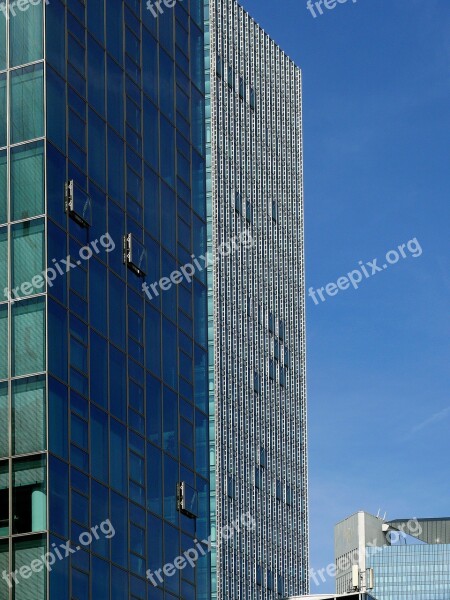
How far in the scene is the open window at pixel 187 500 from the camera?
51719 mm

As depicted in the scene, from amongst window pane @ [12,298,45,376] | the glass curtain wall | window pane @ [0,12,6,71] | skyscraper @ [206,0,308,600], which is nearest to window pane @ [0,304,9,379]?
the glass curtain wall

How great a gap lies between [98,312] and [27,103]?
261 inches

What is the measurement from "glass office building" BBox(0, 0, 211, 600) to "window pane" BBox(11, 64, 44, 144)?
46 mm

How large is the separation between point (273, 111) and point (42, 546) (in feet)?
451

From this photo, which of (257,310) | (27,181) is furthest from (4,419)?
(257,310)

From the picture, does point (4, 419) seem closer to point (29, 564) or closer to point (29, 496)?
point (29, 496)

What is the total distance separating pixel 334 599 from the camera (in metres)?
78.0

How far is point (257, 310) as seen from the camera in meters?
165

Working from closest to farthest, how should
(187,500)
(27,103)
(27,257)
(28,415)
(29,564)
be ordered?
(29,564)
(28,415)
(27,257)
(27,103)
(187,500)

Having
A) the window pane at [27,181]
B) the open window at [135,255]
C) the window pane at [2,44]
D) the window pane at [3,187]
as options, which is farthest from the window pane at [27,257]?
the open window at [135,255]

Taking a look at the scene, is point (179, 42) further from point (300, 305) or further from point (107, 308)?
point (300, 305)

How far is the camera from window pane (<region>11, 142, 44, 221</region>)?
45.3 meters

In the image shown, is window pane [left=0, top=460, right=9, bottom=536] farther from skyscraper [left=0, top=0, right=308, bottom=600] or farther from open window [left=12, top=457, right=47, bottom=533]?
open window [left=12, top=457, right=47, bottom=533]

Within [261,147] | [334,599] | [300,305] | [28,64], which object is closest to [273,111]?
[261,147]
